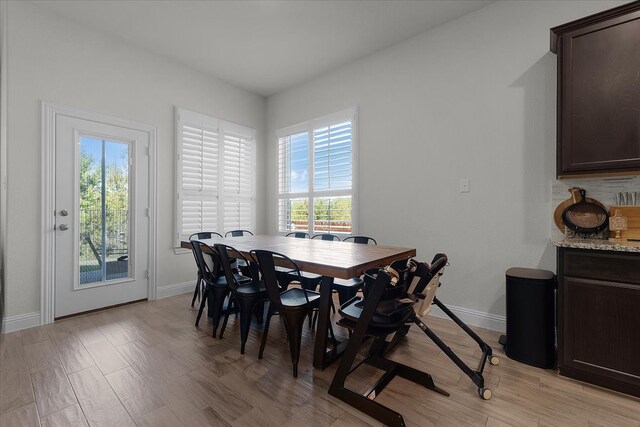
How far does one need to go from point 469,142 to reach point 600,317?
1.75m

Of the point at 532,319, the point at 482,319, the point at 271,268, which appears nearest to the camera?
the point at 271,268

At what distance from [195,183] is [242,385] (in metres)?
3.01

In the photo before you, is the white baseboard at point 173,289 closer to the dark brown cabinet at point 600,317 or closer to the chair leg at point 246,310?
the chair leg at point 246,310

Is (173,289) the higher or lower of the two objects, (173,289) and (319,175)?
the lower

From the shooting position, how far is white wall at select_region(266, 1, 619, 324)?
2.50 meters

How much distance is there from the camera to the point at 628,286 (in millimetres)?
1705

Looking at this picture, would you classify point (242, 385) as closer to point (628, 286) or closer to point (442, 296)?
point (442, 296)

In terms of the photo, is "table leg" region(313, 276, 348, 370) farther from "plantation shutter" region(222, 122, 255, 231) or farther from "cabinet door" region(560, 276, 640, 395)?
"plantation shutter" region(222, 122, 255, 231)

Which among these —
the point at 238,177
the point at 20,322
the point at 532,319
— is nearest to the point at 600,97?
the point at 532,319

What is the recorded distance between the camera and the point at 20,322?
8.87 ft

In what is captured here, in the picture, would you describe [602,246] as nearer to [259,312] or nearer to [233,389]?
[233,389]

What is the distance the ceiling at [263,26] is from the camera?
2.80 meters

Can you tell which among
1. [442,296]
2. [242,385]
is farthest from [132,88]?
[442,296]

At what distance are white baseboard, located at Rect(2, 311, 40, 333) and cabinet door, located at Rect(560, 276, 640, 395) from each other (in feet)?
14.6
